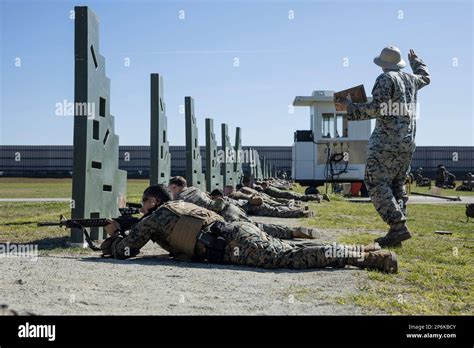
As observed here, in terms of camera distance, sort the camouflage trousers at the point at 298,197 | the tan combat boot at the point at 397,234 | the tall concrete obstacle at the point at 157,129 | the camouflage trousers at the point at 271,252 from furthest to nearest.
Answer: the camouflage trousers at the point at 298,197, the tall concrete obstacle at the point at 157,129, the tan combat boot at the point at 397,234, the camouflage trousers at the point at 271,252

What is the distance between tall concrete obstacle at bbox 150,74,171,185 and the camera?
541 inches

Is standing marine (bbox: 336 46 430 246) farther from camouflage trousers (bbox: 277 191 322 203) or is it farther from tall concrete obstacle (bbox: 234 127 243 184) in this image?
tall concrete obstacle (bbox: 234 127 243 184)

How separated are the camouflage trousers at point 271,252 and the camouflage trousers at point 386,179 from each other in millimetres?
1943

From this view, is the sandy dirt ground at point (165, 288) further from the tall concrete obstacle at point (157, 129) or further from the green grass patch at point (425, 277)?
the tall concrete obstacle at point (157, 129)

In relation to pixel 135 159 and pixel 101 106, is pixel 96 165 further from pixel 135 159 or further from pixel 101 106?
pixel 135 159

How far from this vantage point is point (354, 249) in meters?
6.66

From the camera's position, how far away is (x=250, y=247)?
6.63 meters

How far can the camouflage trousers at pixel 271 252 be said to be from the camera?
6543 millimetres

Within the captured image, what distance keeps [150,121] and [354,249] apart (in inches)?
319

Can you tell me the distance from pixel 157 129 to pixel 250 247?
25.3 feet

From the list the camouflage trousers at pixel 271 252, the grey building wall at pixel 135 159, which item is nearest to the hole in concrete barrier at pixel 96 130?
the camouflage trousers at pixel 271 252

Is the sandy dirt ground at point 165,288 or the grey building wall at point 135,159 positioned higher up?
the grey building wall at point 135,159

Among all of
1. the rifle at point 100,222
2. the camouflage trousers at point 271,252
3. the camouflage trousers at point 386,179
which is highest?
the camouflage trousers at point 386,179
